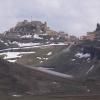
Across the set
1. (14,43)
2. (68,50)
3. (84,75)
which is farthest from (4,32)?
(84,75)

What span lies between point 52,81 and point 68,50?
3817 millimetres

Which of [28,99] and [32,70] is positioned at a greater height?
[32,70]

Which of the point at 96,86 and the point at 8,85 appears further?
the point at 96,86

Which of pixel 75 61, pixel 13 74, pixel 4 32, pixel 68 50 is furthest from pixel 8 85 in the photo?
pixel 4 32

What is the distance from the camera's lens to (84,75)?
802 cm

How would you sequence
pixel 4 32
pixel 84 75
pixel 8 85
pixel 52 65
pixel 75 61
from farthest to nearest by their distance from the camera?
1. pixel 4 32
2. pixel 52 65
3. pixel 75 61
4. pixel 84 75
5. pixel 8 85

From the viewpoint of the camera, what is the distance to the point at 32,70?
7121mm

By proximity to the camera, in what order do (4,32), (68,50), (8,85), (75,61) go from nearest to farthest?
(8,85), (75,61), (68,50), (4,32)

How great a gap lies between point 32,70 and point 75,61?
242cm

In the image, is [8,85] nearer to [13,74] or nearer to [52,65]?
[13,74]

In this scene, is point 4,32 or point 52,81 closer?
point 52,81

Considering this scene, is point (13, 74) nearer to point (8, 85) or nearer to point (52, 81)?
point (8, 85)

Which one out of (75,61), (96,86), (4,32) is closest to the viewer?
(96,86)

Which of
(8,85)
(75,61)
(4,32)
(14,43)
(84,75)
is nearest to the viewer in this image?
(8,85)
